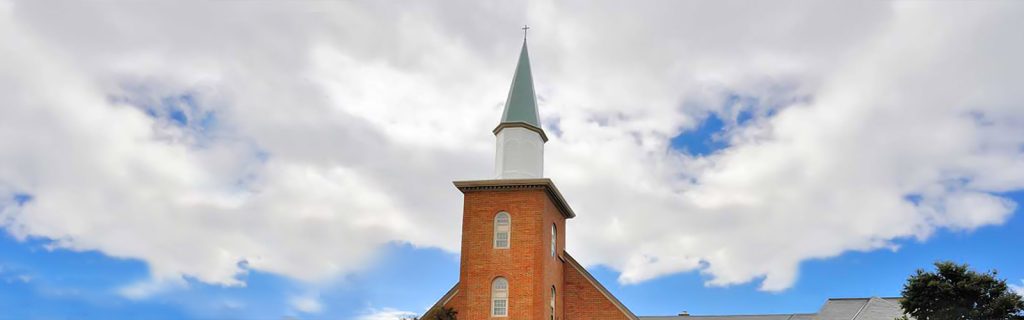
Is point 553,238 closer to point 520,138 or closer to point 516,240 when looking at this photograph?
point 516,240

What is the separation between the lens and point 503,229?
35938mm

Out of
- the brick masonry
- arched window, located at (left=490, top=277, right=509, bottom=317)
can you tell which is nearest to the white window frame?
the brick masonry

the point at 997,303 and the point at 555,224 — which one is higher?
the point at 555,224

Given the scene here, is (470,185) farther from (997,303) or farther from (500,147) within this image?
(997,303)

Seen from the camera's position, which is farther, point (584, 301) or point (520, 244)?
point (584, 301)

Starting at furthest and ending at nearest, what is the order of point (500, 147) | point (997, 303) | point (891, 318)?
point (891, 318) → point (500, 147) → point (997, 303)

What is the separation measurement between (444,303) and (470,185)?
4.93m

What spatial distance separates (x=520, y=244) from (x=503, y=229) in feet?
3.35

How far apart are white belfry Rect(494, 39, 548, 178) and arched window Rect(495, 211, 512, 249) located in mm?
1715

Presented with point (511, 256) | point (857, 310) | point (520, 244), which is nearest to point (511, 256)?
point (511, 256)

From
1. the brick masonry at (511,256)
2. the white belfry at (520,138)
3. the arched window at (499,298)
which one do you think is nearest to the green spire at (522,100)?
the white belfry at (520,138)

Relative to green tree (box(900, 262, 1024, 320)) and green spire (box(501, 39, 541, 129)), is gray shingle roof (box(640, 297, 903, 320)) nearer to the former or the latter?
green tree (box(900, 262, 1024, 320))

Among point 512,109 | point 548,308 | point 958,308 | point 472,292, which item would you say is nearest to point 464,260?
point 472,292

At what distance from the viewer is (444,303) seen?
120ft
